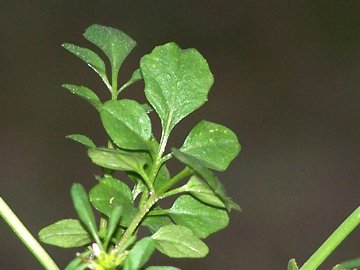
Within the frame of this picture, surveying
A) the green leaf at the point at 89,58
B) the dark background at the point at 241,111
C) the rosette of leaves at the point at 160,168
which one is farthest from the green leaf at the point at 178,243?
the dark background at the point at 241,111

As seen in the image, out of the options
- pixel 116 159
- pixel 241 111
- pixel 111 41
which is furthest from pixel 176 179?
pixel 241 111

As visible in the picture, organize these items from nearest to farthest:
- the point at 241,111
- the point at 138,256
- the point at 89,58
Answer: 1. the point at 138,256
2. the point at 89,58
3. the point at 241,111

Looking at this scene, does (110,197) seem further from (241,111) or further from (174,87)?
(241,111)

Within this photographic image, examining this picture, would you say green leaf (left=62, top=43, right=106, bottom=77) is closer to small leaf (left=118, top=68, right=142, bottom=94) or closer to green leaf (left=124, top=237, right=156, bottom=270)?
small leaf (left=118, top=68, right=142, bottom=94)

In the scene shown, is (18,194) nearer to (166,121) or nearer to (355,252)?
(355,252)

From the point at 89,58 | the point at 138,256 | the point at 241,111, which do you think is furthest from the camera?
the point at 241,111
